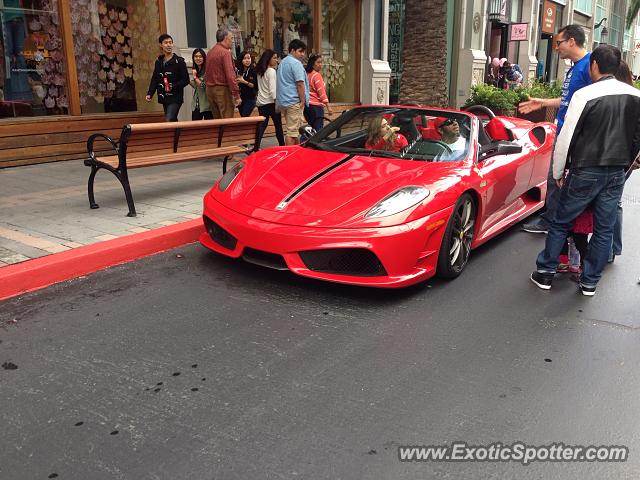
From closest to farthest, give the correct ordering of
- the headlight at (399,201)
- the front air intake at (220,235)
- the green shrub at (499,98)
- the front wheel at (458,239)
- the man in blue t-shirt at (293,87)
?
the headlight at (399,201), the front wheel at (458,239), the front air intake at (220,235), the man in blue t-shirt at (293,87), the green shrub at (499,98)

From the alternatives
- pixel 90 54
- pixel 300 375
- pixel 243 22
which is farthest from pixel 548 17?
pixel 300 375

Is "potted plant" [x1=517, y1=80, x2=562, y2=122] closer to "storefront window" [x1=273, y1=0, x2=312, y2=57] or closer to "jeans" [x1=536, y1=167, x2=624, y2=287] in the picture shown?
"storefront window" [x1=273, y1=0, x2=312, y2=57]

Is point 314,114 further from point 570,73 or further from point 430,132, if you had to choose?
point 570,73

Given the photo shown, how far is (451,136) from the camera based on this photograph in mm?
4941

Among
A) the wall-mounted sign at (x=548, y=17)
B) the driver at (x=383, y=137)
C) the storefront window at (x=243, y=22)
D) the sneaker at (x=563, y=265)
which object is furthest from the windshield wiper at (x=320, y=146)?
the wall-mounted sign at (x=548, y=17)

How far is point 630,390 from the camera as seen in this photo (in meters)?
2.88

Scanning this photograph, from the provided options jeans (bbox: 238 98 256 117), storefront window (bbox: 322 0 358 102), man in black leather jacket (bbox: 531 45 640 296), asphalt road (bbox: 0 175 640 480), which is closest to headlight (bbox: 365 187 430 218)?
asphalt road (bbox: 0 175 640 480)

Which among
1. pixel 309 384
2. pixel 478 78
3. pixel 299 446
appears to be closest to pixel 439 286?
pixel 309 384

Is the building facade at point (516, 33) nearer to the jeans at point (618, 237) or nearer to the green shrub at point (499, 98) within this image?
the green shrub at point (499, 98)

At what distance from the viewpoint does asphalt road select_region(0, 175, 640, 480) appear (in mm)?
2305

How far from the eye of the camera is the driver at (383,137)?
496 cm
